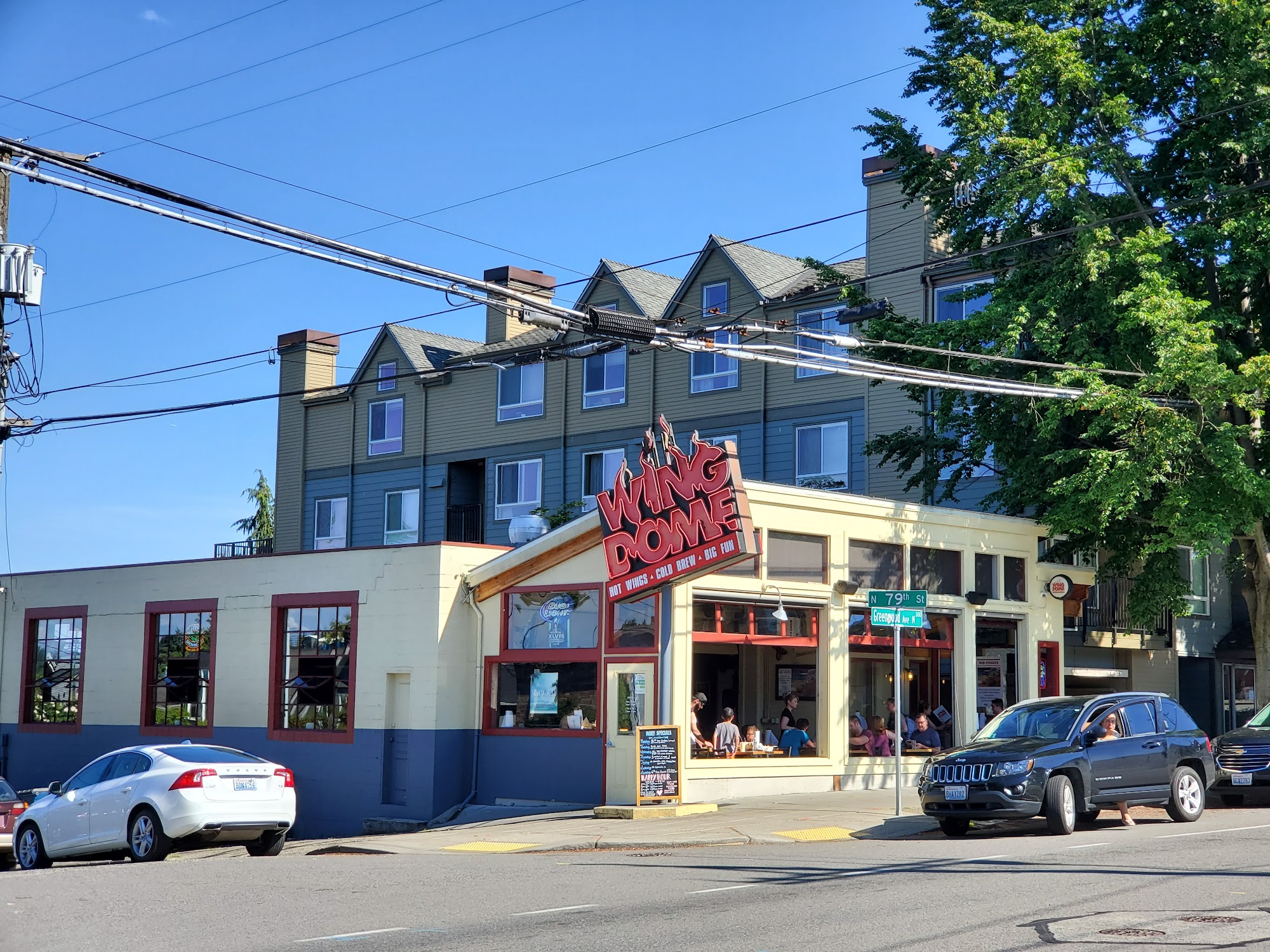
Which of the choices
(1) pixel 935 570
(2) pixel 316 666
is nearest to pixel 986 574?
(1) pixel 935 570

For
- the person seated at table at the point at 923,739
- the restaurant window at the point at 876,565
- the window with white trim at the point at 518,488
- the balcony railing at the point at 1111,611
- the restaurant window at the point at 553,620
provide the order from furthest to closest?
the window with white trim at the point at 518,488 → the balcony railing at the point at 1111,611 → the person seated at table at the point at 923,739 → the restaurant window at the point at 876,565 → the restaurant window at the point at 553,620

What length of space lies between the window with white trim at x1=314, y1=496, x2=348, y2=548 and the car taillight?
29930 millimetres

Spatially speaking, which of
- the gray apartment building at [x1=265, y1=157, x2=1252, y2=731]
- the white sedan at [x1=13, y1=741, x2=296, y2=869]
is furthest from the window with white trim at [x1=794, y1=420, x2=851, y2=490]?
the white sedan at [x1=13, y1=741, x2=296, y2=869]

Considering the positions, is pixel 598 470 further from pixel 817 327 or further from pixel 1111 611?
pixel 1111 611

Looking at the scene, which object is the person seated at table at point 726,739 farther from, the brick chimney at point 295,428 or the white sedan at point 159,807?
the brick chimney at point 295,428

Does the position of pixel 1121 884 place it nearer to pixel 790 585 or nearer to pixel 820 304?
pixel 790 585

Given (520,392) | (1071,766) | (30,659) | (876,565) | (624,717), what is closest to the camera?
(1071,766)

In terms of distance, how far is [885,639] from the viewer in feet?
80.6

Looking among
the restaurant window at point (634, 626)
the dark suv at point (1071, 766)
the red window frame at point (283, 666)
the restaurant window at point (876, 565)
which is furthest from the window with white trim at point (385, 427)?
the dark suv at point (1071, 766)

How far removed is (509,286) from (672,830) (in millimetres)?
24264

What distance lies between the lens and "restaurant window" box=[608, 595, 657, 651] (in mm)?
21641

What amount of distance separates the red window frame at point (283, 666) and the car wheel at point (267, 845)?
653cm

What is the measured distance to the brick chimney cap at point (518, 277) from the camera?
40.8 m

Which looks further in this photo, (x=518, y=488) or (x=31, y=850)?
(x=518, y=488)
